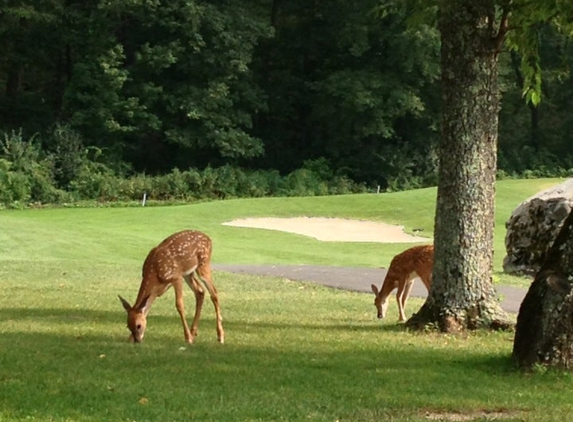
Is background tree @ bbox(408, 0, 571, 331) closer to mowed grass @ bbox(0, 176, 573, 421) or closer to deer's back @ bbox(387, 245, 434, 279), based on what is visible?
mowed grass @ bbox(0, 176, 573, 421)

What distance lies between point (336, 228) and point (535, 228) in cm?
1427

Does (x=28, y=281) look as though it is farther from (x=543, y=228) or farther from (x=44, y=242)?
(x=543, y=228)

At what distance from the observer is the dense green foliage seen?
49.2 meters

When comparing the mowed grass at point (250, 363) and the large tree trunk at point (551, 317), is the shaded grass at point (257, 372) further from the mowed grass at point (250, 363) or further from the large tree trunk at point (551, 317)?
the large tree trunk at point (551, 317)

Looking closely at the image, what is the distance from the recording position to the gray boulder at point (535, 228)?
18.9 metres

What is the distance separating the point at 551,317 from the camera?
8.58 meters

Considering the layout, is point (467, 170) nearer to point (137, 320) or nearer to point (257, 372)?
point (257, 372)

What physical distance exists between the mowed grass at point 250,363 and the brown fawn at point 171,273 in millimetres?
231

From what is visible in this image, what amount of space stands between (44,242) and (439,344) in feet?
52.5

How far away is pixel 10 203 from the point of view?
37594 mm

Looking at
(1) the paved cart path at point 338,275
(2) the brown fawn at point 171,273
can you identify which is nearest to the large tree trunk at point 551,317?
(2) the brown fawn at point 171,273

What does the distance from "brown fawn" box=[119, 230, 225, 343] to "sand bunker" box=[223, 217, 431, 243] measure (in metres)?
19.7

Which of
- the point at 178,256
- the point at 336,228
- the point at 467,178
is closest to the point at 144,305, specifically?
the point at 178,256

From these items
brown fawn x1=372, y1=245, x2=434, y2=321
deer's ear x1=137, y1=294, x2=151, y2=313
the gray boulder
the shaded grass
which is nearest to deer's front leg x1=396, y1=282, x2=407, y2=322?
brown fawn x1=372, y1=245, x2=434, y2=321
